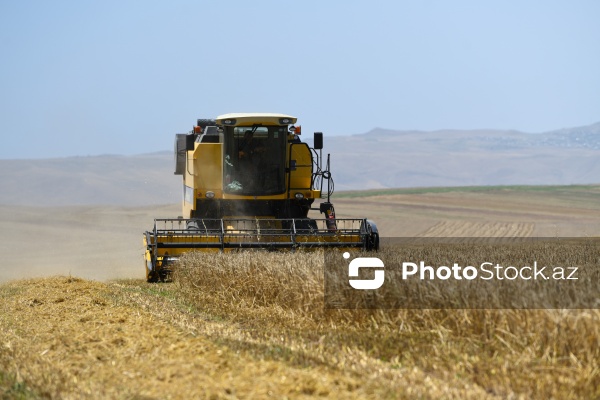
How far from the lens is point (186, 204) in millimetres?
18266

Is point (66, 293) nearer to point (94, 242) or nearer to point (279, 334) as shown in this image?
point (279, 334)

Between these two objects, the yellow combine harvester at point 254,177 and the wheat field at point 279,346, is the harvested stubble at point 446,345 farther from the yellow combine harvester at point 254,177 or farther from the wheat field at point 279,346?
the yellow combine harvester at point 254,177

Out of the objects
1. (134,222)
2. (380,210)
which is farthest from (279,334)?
(380,210)

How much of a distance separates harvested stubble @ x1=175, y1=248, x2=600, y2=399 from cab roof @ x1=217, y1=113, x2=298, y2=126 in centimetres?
599

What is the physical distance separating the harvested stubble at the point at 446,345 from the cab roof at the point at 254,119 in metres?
5.99

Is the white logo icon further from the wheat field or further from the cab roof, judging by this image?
the cab roof

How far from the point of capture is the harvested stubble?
709 cm

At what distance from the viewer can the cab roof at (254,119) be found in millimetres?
17203

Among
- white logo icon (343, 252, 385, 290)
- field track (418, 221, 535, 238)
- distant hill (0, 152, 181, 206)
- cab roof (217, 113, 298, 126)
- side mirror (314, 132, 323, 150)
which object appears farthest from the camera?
distant hill (0, 152, 181, 206)

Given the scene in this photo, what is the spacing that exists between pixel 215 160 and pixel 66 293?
4493mm

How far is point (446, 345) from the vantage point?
8250 mm

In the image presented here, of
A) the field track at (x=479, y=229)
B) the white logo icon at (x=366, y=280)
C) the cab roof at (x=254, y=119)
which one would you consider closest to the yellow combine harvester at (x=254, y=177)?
the cab roof at (x=254, y=119)

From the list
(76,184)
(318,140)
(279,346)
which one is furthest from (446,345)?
(76,184)

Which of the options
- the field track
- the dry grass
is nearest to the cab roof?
the dry grass
